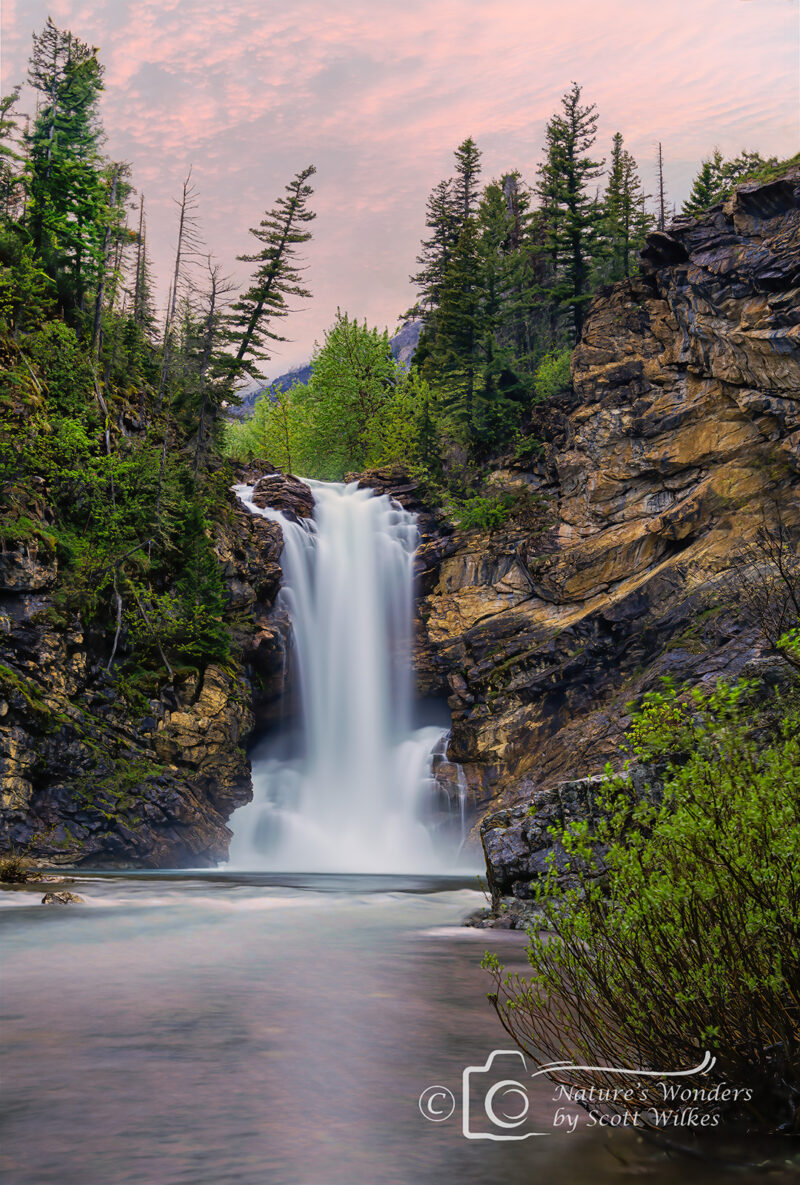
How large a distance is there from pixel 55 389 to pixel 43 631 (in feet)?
32.8

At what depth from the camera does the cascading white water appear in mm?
29969

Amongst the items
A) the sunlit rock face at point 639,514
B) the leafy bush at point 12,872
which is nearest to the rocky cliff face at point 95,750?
the leafy bush at point 12,872

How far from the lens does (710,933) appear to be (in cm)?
445

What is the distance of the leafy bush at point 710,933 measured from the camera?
169 inches

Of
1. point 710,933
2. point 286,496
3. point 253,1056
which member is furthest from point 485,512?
point 710,933

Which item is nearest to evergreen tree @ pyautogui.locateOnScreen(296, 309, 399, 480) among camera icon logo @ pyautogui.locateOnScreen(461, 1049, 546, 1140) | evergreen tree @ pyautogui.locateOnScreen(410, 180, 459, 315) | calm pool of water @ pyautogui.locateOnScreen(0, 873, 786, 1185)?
evergreen tree @ pyautogui.locateOnScreen(410, 180, 459, 315)

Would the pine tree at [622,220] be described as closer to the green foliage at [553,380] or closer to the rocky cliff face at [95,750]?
the green foliage at [553,380]

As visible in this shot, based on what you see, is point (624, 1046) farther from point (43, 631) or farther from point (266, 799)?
point (266, 799)

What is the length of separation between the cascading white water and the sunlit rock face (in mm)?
2187

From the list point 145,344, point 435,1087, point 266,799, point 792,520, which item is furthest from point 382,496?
point 435,1087

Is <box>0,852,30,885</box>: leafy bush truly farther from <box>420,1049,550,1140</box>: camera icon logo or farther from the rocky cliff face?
<box>420,1049,550,1140</box>: camera icon logo

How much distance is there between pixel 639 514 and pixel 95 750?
20.8 m

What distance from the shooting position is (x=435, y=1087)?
21.7 feet

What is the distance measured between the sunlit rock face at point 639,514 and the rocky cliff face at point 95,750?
9.69 metres
